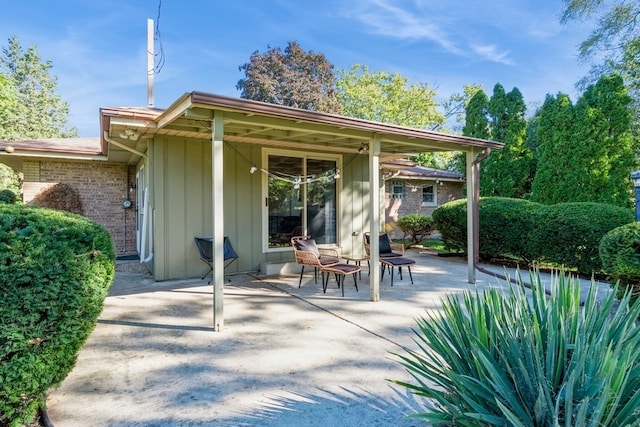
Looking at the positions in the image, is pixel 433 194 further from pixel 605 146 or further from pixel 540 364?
pixel 540 364

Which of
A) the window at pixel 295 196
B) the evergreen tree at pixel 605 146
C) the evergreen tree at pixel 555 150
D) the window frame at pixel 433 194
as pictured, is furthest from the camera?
the window frame at pixel 433 194

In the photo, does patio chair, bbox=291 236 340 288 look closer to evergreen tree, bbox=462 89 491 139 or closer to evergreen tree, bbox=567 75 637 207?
evergreen tree, bbox=567 75 637 207

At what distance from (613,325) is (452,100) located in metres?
27.4

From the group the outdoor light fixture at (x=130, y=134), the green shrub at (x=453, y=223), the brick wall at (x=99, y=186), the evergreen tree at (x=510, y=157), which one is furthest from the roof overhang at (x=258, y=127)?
the evergreen tree at (x=510, y=157)

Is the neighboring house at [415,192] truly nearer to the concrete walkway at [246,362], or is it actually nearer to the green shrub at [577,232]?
the green shrub at [577,232]

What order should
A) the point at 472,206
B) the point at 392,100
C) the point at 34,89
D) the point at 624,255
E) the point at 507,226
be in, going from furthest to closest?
the point at 34,89
the point at 392,100
the point at 507,226
the point at 472,206
the point at 624,255

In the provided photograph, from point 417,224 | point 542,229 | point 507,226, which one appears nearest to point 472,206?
point 542,229

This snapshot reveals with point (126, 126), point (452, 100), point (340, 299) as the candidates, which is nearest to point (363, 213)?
point (340, 299)

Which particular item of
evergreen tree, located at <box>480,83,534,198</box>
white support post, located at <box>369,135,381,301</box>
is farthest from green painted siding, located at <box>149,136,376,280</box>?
evergreen tree, located at <box>480,83,534,198</box>

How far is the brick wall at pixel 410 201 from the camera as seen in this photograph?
15.4 m

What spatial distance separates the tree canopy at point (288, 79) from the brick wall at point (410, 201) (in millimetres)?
10221

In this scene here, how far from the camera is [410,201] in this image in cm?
1611

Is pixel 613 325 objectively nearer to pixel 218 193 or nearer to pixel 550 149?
pixel 218 193

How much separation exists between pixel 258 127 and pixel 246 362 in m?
3.41
